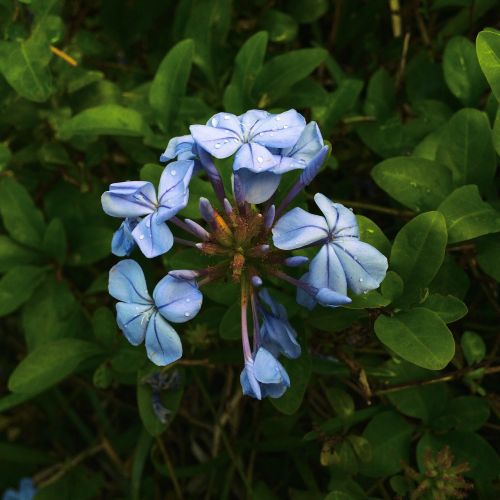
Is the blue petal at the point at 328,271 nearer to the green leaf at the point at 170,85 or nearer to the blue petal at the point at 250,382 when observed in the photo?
the blue petal at the point at 250,382

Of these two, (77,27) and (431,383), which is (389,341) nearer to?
(431,383)

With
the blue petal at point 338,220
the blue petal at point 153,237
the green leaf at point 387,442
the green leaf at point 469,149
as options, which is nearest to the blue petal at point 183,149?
the blue petal at point 153,237

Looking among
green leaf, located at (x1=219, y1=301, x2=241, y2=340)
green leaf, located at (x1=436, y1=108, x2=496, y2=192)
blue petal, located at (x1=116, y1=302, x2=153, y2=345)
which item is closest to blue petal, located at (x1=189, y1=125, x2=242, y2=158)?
blue petal, located at (x1=116, y1=302, x2=153, y2=345)

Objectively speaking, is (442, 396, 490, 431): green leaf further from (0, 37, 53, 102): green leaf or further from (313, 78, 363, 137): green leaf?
(0, 37, 53, 102): green leaf

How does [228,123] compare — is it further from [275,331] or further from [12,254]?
[12,254]

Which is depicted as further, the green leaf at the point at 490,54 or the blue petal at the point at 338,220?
the green leaf at the point at 490,54

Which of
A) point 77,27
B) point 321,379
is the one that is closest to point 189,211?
point 321,379
